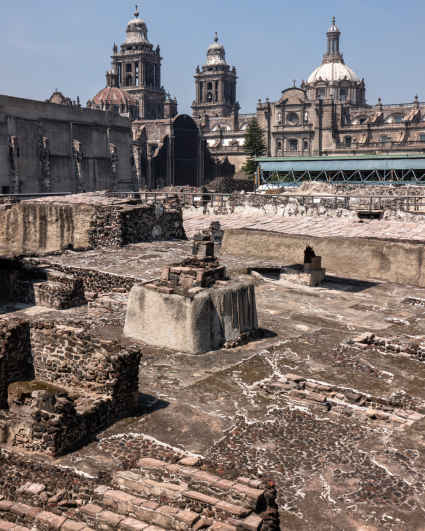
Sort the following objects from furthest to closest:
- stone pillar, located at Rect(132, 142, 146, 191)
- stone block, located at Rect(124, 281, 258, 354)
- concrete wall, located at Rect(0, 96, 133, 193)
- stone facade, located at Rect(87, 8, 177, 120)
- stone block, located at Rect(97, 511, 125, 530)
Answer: stone facade, located at Rect(87, 8, 177, 120) < stone pillar, located at Rect(132, 142, 146, 191) < concrete wall, located at Rect(0, 96, 133, 193) < stone block, located at Rect(124, 281, 258, 354) < stone block, located at Rect(97, 511, 125, 530)

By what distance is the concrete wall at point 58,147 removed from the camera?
48125 mm

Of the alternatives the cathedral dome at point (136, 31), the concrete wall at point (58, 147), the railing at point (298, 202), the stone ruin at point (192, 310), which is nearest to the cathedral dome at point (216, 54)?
the cathedral dome at point (136, 31)

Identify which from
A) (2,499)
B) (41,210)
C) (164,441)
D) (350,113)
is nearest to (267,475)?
(164,441)

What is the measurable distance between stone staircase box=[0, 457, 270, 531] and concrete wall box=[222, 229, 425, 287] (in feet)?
40.8

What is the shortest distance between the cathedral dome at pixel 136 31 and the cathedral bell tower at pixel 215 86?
45.6ft

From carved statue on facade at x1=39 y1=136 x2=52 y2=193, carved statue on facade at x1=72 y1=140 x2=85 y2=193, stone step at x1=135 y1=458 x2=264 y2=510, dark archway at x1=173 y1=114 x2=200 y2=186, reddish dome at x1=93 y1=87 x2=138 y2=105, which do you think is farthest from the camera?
reddish dome at x1=93 y1=87 x2=138 y2=105

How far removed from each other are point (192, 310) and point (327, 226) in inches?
476

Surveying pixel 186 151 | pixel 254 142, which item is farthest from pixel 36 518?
pixel 254 142

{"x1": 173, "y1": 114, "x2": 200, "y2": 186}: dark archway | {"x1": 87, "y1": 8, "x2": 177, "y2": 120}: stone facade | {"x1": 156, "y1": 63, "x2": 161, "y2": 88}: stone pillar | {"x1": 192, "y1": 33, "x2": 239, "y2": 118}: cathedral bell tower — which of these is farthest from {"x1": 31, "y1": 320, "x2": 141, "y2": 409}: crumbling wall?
{"x1": 192, "y1": 33, "x2": 239, "y2": 118}: cathedral bell tower

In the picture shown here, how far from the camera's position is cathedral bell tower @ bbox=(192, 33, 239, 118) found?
121 metres

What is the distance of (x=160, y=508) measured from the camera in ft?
18.2

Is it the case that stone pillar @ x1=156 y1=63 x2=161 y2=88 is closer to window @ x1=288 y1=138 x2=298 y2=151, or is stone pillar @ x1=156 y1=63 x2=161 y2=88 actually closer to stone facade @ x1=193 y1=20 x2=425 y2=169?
stone facade @ x1=193 y1=20 x2=425 y2=169

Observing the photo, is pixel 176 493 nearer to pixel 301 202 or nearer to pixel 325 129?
pixel 301 202

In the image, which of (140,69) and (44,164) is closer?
(44,164)
